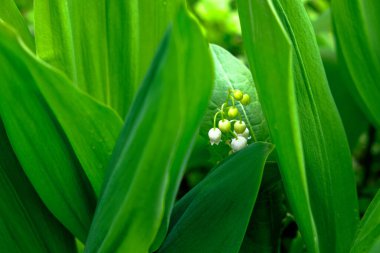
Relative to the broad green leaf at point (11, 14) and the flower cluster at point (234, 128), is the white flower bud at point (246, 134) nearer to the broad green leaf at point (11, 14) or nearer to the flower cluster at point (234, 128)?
the flower cluster at point (234, 128)

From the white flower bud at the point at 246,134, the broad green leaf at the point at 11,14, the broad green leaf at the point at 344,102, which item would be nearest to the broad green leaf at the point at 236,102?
the white flower bud at the point at 246,134

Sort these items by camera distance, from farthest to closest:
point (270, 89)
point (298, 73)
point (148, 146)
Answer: point (298, 73), point (270, 89), point (148, 146)

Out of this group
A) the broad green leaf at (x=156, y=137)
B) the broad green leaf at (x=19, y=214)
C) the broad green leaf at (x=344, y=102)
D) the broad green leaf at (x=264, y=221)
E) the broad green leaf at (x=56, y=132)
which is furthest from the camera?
the broad green leaf at (x=344, y=102)

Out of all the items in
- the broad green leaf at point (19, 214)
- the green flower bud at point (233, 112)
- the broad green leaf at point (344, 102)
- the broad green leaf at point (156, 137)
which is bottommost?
the broad green leaf at point (344, 102)

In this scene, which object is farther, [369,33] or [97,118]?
[369,33]

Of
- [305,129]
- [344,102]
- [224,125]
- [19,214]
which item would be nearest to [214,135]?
[224,125]

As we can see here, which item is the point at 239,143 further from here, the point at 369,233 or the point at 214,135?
the point at 369,233

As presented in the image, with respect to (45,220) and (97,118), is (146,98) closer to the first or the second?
(97,118)

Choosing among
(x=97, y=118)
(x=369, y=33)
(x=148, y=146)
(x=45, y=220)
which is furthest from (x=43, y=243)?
(x=369, y=33)
